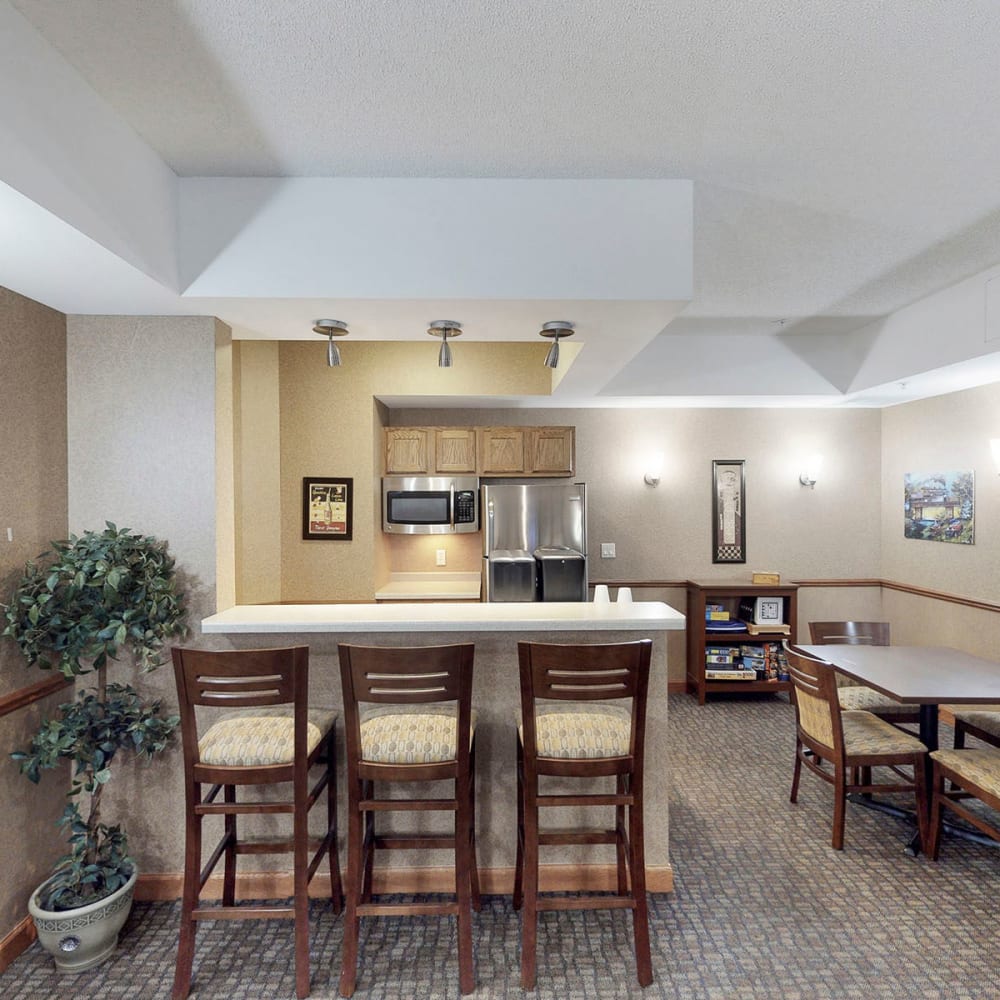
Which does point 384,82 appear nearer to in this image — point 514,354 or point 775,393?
point 514,354

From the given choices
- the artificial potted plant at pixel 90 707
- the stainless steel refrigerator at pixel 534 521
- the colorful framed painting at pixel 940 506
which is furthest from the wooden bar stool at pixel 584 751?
the colorful framed painting at pixel 940 506

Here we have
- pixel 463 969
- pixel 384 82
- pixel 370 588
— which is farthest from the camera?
pixel 370 588

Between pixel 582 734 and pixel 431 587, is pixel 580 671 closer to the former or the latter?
pixel 582 734

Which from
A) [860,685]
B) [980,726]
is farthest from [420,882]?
[980,726]

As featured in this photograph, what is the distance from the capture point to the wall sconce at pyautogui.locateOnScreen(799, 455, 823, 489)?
17.4 ft

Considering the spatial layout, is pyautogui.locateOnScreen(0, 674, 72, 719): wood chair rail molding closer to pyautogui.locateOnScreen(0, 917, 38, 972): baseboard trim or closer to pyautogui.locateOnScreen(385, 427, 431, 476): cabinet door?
pyautogui.locateOnScreen(0, 917, 38, 972): baseboard trim

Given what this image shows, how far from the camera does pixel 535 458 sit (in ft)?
16.0

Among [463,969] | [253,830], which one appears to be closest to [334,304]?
[253,830]

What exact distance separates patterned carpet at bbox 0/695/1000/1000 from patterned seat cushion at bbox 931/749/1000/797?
46 cm

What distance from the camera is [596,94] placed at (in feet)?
5.90

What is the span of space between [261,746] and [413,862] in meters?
0.94

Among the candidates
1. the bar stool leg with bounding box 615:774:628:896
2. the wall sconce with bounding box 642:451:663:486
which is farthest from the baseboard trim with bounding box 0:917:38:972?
the wall sconce with bounding box 642:451:663:486

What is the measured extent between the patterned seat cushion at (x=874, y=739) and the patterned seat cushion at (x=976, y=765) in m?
0.12

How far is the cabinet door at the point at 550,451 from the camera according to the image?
4.87 m
